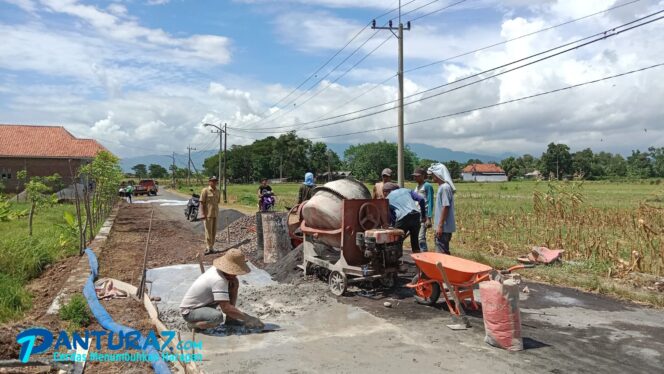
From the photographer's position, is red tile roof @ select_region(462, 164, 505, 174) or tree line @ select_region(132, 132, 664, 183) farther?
red tile roof @ select_region(462, 164, 505, 174)

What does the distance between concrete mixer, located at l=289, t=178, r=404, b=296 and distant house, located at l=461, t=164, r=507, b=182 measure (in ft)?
427

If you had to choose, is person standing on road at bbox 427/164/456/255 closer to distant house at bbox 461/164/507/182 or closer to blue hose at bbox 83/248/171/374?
blue hose at bbox 83/248/171/374

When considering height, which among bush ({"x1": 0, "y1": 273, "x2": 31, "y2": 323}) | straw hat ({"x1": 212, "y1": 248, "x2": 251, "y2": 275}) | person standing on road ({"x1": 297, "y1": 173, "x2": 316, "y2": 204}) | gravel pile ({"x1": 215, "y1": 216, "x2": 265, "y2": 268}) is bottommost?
bush ({"x1": 0, "y1": 273, "x2": 31, "y2": 323})

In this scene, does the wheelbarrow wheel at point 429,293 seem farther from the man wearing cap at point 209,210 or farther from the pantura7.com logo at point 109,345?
the man wearing cap at point 209,210

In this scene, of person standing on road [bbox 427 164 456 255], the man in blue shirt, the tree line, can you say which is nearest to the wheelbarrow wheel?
person standing on road [bbox 427 164 456 255]

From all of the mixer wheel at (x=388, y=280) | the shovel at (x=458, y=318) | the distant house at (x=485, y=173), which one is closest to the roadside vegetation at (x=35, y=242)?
the mixer wheel at (x=388, y=280)

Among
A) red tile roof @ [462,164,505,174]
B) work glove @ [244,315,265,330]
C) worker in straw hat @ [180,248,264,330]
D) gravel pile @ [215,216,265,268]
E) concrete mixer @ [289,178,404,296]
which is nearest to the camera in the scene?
worker in straw hat @ [180,248,264,330]

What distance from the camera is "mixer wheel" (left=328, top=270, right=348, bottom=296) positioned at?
8039 mm

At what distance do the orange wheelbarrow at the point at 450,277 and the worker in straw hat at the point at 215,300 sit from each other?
2.38m

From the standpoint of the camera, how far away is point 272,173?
4203 inches

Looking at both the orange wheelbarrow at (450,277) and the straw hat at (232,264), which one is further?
the orange wheelbarrow at (450,277)

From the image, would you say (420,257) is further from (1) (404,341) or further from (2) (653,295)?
(2) (653,295)

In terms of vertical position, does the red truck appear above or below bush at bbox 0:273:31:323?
above

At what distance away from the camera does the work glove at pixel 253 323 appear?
6.19 metres
